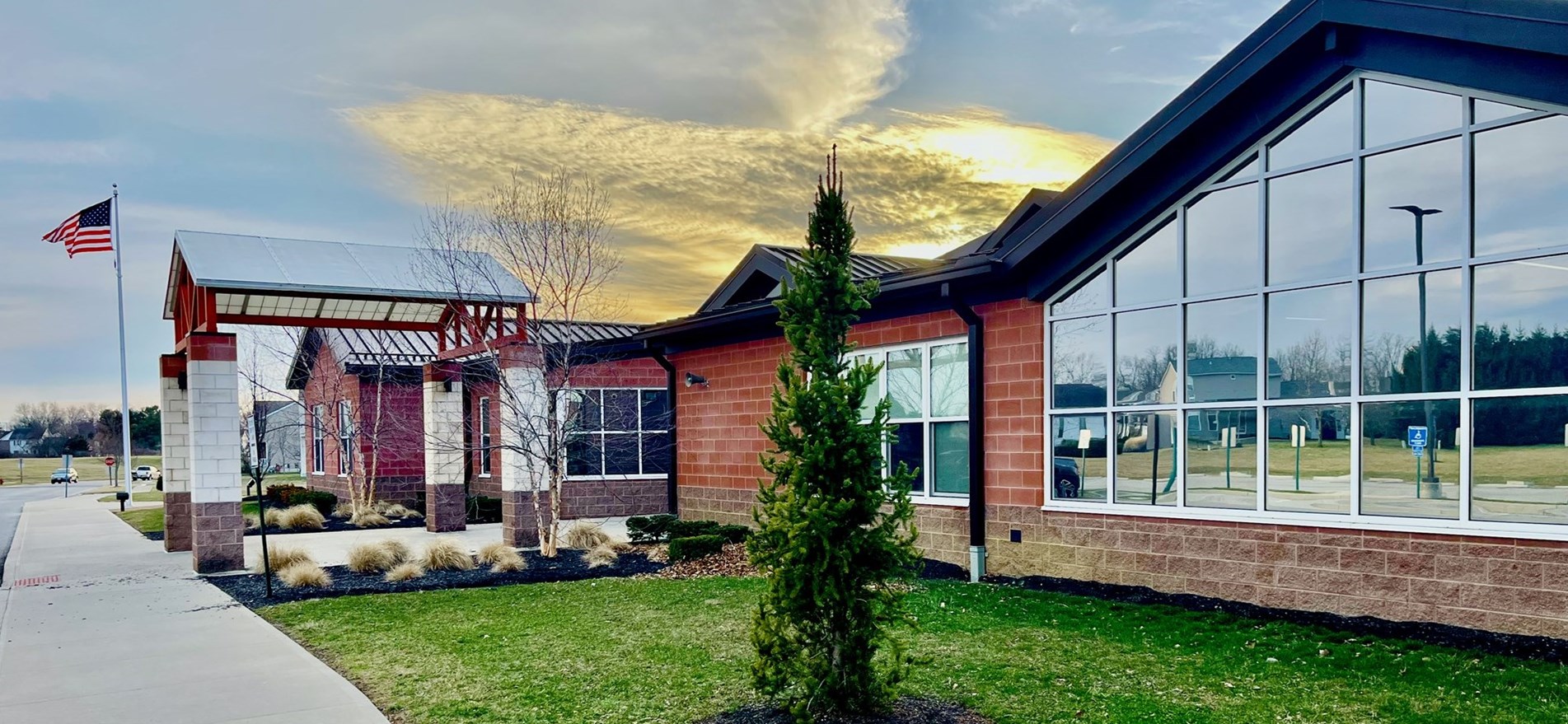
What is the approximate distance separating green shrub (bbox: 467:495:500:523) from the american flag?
13.2 metres

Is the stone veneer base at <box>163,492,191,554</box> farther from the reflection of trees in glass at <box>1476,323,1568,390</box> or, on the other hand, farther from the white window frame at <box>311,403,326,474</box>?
the reflection of trees in glass at <box>1476,323,1568,390</box>

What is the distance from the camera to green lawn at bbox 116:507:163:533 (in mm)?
20750

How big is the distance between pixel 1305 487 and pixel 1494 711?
269 centimetres

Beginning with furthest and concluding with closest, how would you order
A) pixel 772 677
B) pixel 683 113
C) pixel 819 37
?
pixel 683 113
pixel 819 37
pixel 772 677

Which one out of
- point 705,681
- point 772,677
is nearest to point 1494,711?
point 772,677

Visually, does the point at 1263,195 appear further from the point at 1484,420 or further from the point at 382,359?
the point at 382,359

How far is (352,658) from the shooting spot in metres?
7.74

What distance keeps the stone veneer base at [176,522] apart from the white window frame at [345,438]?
7.82 m

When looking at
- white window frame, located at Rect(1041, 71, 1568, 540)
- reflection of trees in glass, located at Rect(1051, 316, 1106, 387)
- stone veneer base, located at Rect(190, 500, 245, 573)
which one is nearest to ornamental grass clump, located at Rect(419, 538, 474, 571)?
stone veneer base, located at Rect(190, 500, 245, 573)

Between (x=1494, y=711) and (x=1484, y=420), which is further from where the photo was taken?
(x=1484, y=420)

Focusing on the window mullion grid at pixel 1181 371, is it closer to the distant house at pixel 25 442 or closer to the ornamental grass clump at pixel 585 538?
the ornamental grass clump at pixel 585 538

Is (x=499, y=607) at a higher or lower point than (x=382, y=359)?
lower

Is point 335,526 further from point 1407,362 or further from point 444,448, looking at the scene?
point 1407,362

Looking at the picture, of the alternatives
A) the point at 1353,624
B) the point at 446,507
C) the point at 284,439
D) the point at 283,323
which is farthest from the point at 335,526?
the point at 284,439
